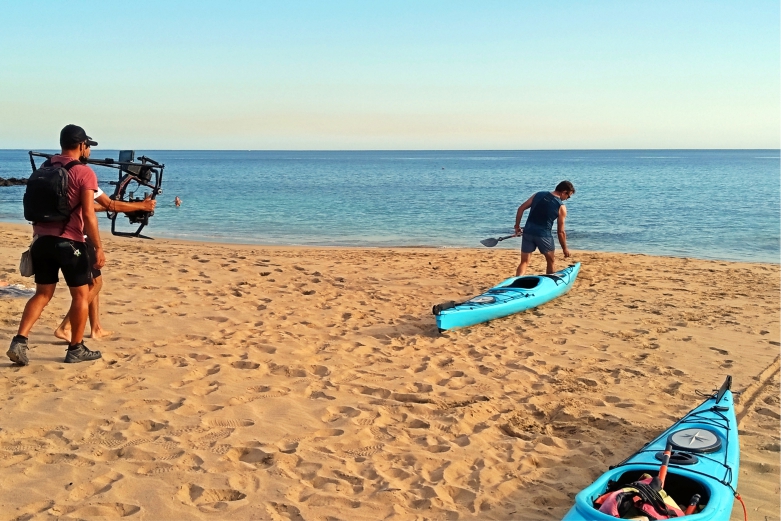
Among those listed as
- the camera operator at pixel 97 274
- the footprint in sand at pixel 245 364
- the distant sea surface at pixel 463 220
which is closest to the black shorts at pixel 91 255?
the camera operator at pixel 97 274

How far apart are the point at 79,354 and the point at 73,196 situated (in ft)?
4.36

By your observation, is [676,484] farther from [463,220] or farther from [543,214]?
[463,220]

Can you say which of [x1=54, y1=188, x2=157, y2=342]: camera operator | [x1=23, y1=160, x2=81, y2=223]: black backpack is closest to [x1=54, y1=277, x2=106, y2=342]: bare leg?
[x1=54, y1=188, x2=157, y2=342]: camera operator

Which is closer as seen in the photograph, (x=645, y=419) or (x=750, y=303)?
(x=645, y=419)

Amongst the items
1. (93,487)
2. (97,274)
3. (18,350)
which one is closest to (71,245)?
(97,274)

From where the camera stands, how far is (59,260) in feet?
15.8

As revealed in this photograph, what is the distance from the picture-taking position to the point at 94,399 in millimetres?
4457

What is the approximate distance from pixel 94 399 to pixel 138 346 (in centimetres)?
128

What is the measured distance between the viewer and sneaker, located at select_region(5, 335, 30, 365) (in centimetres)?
489

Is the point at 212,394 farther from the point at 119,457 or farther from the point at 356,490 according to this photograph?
the point at 356,490

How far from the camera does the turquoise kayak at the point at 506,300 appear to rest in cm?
668

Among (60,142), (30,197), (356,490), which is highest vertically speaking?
(60,142)

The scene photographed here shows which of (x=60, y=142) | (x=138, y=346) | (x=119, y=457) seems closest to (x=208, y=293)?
(x=138, y=346)

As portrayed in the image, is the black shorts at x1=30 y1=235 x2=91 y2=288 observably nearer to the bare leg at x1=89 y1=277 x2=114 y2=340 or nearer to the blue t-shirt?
the bare leg at x1=89 y1=277 x2=114 y2=340
